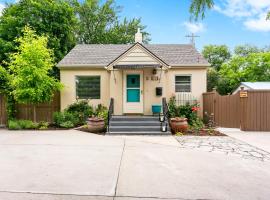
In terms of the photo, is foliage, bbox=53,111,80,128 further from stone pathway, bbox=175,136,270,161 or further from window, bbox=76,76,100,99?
stone pathway, bbox=175,136,270,161

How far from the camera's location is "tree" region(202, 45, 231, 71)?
3944cm

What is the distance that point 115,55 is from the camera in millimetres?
14648

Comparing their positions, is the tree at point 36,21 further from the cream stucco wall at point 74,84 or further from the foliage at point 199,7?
the foliage at point 199,7

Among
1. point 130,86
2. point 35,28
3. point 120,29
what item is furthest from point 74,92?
point 120,29

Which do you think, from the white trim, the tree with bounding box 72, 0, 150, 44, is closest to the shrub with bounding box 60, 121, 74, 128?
the white trim

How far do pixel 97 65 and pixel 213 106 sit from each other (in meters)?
7.30

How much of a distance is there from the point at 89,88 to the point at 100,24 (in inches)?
734

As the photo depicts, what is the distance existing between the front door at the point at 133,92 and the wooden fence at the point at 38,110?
4436mm

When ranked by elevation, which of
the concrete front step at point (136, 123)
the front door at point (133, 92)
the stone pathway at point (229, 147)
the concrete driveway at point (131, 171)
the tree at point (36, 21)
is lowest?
the stone pathway at point (229, 147)

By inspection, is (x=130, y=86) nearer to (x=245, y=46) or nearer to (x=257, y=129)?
(x=257, y=129)

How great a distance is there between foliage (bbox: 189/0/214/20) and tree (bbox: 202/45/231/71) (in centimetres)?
3948

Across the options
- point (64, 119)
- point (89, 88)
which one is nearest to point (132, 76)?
point (89, 88)

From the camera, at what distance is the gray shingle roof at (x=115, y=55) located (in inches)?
527

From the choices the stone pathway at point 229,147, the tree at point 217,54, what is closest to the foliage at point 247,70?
the tree at point 217,54
